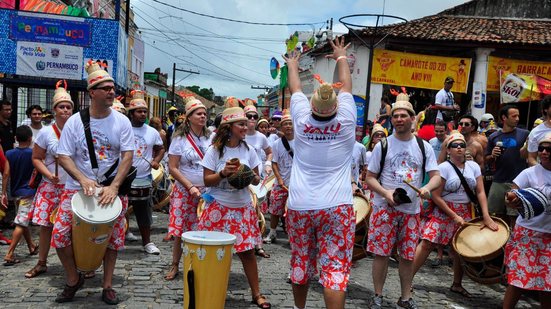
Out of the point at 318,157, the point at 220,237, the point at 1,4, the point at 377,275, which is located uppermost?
the point at 1,4

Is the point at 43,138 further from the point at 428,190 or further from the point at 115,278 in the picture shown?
the point at 428,190

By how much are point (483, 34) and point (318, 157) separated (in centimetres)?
1877

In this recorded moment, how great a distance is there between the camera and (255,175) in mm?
5094

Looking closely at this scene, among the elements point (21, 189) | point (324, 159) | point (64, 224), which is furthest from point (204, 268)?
point (21, 189)

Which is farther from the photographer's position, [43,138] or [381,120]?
[381,120]

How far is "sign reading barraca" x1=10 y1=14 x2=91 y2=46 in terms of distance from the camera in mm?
12430

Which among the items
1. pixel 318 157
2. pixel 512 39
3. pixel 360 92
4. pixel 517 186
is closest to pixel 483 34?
pixel 512 39

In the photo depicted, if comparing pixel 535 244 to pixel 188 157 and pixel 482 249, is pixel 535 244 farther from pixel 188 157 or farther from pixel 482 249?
pixel 188 157

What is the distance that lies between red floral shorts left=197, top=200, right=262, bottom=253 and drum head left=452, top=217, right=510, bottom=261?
7.32 feet

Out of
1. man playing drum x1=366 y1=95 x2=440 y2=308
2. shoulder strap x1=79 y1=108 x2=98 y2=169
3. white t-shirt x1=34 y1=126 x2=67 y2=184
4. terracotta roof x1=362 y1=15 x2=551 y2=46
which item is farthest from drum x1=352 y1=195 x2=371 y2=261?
terracotta roof x1=362 y1=15 x2=551 y2=46

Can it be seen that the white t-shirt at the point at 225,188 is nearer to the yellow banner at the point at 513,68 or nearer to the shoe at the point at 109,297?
the shoe at the point at 109,297

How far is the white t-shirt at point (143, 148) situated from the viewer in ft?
23.6

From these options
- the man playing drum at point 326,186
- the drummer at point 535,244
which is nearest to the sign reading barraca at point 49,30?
the man playing drum at point 326,186

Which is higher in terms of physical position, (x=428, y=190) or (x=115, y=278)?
(x=428, y=190)
